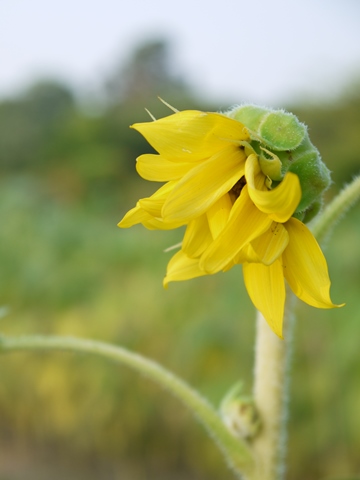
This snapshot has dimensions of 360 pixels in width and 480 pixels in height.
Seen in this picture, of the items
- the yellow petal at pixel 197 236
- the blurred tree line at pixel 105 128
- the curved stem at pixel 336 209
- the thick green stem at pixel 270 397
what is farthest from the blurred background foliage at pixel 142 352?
the yellow petal at pixel 197 236

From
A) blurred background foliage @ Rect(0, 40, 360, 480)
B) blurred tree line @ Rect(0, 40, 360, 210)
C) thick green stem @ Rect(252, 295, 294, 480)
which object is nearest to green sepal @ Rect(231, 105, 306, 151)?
thick green stem @ Rect(252, 295, 294, 480)

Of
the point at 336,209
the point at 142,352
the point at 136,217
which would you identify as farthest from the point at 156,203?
the point at 142,352

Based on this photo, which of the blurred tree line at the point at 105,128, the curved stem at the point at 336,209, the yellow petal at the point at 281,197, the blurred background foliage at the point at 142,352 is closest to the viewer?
the yellow petal at the point at 281,197

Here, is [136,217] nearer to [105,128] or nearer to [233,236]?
[233,236]

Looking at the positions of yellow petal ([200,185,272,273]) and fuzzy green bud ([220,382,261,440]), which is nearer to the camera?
yellow petal ([200,185,272,273])

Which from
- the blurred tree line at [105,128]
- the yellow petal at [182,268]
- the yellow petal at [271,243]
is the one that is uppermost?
the yellow petal at [271,243]

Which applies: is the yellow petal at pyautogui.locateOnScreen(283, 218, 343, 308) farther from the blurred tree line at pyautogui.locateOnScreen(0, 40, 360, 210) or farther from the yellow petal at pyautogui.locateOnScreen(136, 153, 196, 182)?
the blurred tree line at pyautogui.locateOnScreen(0, 40, 360, 210)

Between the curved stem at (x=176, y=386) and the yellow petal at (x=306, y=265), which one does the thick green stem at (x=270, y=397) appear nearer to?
the curved stem at (x=176, y=386)
